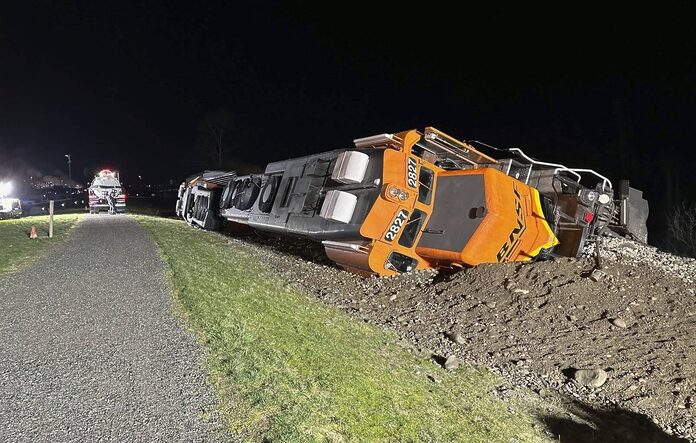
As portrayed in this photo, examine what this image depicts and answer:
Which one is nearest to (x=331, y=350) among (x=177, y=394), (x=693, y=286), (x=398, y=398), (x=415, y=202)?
(x=398, y=398)

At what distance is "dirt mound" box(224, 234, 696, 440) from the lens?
545 cm

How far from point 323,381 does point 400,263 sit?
510cm

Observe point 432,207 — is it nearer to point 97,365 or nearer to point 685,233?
point 97,365

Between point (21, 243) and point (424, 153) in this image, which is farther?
point (21, 243)

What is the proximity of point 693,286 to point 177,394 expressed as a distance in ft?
25.9

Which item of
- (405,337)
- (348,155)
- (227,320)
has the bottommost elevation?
(405,337)

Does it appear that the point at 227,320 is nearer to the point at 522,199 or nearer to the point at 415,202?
the point at 415,202

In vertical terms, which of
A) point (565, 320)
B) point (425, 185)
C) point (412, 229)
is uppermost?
point (425, 185)

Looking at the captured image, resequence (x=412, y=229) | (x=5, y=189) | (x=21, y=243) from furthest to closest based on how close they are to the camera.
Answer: (x=5, y=189)
(x=21, y=243)
(x=412, y=229)

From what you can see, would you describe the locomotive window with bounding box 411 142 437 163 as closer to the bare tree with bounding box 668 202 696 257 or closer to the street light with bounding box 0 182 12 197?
the bare tree with bounding box 668 202 696 257

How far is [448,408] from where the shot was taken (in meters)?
4.39

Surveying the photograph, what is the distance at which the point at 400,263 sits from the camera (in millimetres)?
9023

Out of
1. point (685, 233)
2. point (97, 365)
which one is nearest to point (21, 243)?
point (97, 365)

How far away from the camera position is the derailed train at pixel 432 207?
323 inches
